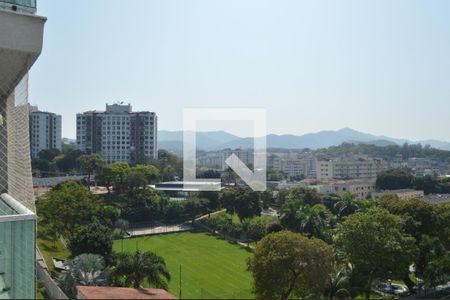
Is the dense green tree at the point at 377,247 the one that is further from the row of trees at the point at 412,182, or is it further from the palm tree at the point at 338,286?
the row of trees at the point at 412,182

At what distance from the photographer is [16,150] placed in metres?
7.91

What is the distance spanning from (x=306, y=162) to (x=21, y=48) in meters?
60.4

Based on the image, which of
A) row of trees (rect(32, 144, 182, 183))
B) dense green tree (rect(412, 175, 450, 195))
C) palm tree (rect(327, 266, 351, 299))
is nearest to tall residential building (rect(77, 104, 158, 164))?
row of trees (rect(32, 144, 182, 183))

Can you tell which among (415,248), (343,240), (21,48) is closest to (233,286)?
(343,240)

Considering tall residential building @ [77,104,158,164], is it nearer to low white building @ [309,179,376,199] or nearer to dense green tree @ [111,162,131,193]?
low white building @ [309,179,376,199]

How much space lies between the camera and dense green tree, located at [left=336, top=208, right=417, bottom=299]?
9.86 meters

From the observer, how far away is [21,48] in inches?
262

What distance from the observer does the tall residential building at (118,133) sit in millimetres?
46531

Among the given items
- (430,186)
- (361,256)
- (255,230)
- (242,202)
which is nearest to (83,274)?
(361,256)

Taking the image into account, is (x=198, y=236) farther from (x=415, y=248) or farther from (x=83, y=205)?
(x=415, y=248)

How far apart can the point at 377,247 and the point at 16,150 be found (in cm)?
770

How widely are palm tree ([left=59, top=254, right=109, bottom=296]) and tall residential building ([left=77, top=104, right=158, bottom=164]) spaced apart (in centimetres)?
3752

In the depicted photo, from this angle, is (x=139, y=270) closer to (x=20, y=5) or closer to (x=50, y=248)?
(x=20, y=5)

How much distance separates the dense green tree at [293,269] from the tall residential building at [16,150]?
14.7 ft
